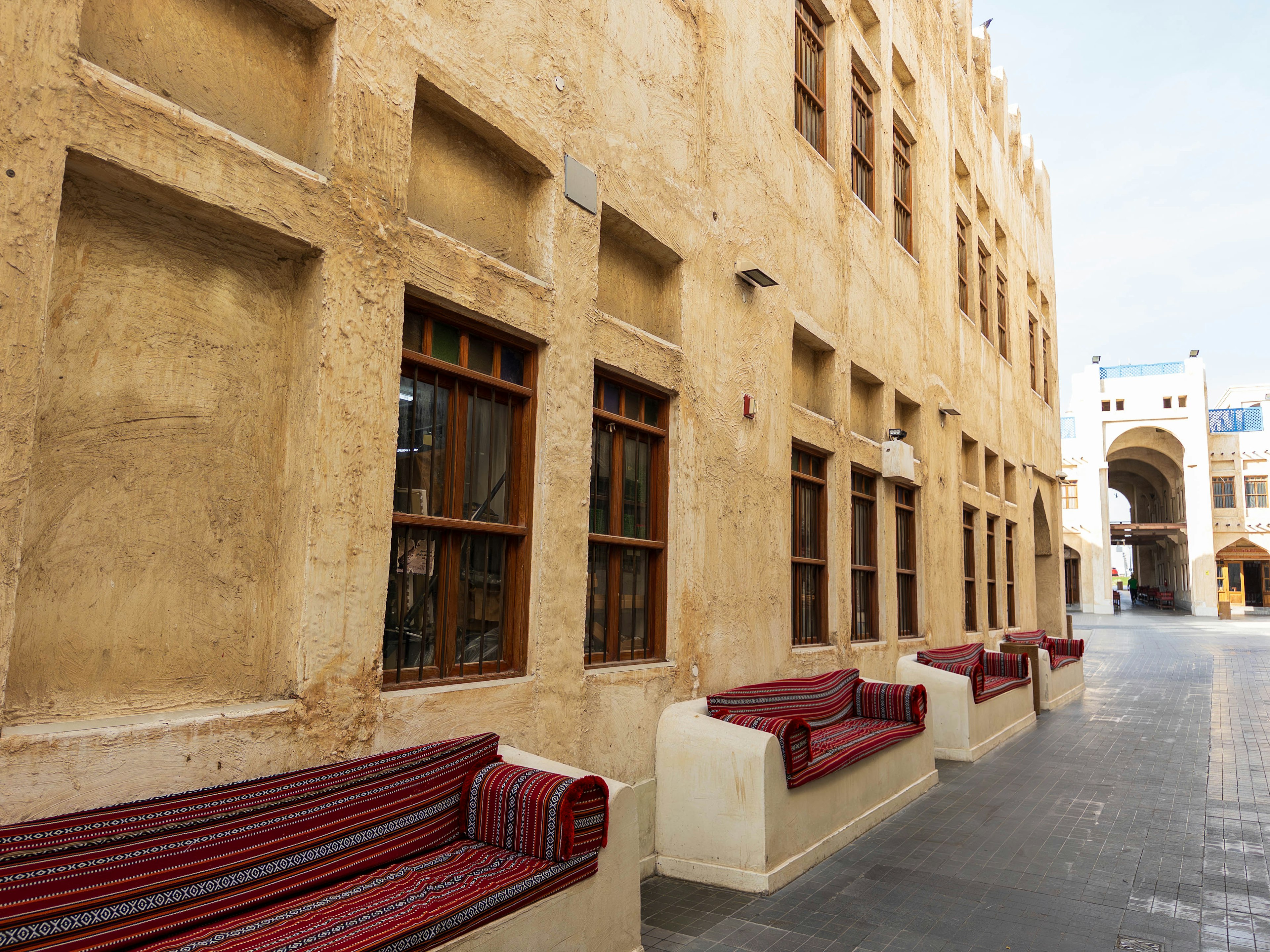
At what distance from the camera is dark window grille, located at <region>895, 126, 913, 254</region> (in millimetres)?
10844

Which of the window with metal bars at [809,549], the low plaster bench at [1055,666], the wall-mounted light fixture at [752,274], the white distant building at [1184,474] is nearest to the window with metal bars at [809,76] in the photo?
the wall-mounted light fixture at [752,274]

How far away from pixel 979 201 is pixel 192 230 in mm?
14518

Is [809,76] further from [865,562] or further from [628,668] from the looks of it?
[628,668]

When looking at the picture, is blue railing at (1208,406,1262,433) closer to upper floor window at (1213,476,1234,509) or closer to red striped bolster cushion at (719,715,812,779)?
upper floor window at (1213,476,1234,509)

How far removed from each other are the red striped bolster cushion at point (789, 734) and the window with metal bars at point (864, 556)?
3.69 meters

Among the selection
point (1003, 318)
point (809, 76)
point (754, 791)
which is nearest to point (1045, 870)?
point (754, 791)

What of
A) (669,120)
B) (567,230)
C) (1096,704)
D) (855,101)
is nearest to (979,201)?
(855,101)

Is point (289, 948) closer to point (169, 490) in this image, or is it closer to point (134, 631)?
point (134, 631)

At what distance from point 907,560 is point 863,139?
4995 millimetres

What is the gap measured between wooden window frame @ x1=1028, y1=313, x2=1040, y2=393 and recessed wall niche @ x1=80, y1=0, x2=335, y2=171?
1736 centimetres

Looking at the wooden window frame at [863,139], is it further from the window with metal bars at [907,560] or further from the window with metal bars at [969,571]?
the window with metal bars at [969,571]

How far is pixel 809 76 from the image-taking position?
8.46 metres

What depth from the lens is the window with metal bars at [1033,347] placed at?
1828 cm

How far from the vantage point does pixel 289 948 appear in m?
2.40
